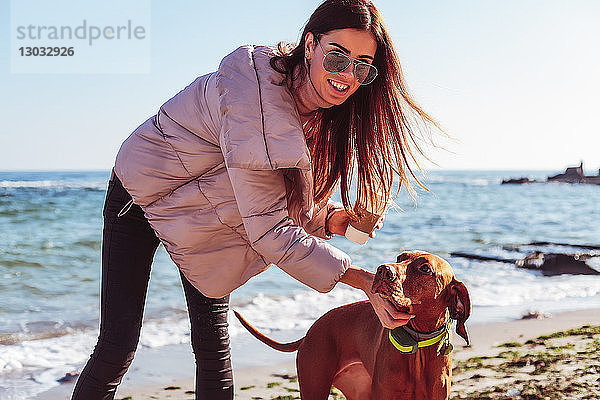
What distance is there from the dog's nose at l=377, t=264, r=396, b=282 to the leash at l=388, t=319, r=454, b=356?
0.37 m

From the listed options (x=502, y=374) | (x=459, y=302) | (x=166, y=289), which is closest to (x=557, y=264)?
(x=166, y=289)

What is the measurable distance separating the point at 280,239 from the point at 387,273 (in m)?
0.39

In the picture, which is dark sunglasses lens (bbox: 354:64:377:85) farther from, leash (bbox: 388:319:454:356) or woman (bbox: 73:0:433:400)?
leash (bbox: 388:319:454:356)

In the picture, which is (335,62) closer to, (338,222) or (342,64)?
(342,64)

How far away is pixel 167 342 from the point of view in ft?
19.1

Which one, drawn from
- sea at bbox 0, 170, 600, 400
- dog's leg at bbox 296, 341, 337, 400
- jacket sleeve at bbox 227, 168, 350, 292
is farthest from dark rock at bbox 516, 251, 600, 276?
jacket sleeve at bbox 227, 168, 350, 292

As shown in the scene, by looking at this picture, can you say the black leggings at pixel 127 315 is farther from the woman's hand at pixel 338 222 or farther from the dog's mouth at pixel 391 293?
the dog's mouth at pixel 391 293

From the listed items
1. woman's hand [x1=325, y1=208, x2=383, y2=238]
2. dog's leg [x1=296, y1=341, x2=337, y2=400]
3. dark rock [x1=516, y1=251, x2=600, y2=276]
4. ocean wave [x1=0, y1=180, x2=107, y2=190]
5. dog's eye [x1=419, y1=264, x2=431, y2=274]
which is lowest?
ocean wave [x1=0, y1=180, x2=107, y2=190]

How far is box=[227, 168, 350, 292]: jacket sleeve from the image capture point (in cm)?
237

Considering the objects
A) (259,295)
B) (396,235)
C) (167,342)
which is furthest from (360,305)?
(396,235)

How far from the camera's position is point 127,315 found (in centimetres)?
287

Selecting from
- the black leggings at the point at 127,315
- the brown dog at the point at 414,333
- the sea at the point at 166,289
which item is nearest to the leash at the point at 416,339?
the brown dog at the point at 414,333

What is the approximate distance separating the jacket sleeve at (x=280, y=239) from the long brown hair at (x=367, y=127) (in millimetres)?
455

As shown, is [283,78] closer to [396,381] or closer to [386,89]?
[386,89]
